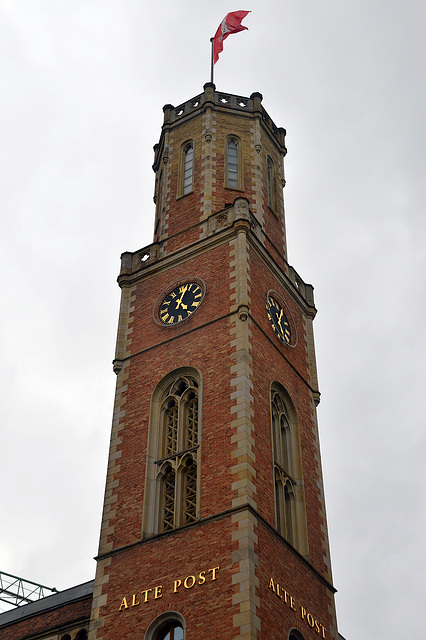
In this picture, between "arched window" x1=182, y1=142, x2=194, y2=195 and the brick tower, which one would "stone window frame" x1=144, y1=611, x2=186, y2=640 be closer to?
the brick tower

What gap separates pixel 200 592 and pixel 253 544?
2.08 metres

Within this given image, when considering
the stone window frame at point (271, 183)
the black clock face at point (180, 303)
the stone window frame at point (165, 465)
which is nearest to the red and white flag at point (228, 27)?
the stone window frame at point (271, 183)

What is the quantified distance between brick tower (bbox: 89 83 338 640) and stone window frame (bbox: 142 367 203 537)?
0.16ft

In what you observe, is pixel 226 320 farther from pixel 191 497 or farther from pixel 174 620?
pixel 174 620

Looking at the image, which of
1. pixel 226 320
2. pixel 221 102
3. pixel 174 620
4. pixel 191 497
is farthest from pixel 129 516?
pixel 221 102

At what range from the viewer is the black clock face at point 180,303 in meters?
35.7

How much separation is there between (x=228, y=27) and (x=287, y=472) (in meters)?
25.0

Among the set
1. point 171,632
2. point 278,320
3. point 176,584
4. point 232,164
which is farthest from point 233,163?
point 171,632

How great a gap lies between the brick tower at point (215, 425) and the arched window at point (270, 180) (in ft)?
0.67

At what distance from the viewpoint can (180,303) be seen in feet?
119

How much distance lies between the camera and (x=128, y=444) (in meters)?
33.2

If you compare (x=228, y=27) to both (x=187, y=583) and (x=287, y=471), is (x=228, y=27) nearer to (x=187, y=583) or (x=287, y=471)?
(x=287, y=471)

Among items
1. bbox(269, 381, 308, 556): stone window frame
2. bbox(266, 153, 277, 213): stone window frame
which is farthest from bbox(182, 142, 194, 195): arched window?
bbox(269, 381, 308, 556): stone window frame

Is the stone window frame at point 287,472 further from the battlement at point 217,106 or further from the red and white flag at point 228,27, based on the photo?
the red and white flag at point 228,27
